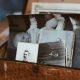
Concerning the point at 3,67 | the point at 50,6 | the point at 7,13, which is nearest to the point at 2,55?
the point at 3,67

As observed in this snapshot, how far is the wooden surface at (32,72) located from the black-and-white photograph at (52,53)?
7cm

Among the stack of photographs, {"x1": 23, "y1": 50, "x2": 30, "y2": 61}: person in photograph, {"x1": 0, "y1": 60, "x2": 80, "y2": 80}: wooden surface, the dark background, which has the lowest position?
{"x1": 0, "y1": 60, "x2": 80, "y2": 80}: wooden surface

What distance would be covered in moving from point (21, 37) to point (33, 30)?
71 millimetres

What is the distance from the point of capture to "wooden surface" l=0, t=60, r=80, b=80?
879mm

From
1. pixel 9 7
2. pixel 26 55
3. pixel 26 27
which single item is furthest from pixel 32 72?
pixel 9 7

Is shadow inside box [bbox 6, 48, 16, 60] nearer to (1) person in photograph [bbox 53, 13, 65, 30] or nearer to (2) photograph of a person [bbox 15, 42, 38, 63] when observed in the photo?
(2) photograph of a person [bbox 15, 42, 38, 63]

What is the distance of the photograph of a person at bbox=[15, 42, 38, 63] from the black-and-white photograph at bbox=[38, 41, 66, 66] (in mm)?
25

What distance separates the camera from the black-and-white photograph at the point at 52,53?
3.17 feet

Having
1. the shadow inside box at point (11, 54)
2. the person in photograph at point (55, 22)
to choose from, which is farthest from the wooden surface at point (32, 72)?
the person in photograph at point (55, 22)

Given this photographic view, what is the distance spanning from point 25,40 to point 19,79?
0.20m

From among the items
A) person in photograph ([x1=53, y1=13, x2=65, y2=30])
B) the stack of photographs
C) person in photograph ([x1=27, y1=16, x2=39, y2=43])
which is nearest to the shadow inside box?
the stack of photographs

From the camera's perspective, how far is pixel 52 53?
98 centimetres

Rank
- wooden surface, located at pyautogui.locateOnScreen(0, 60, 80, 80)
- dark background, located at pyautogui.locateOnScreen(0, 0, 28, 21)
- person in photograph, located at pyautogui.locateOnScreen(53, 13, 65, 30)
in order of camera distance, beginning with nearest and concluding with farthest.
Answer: wooden surface, located at pyautogui.locateOnScreen(0, 60, 80, 80), person in photograph, located at pyautogui.locateOnScreen(53, 13, 65, 30), dark background, located at pyautogui.locateOnScreen(0, 0, 28, 21)

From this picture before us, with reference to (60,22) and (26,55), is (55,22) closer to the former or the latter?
(60,22)
